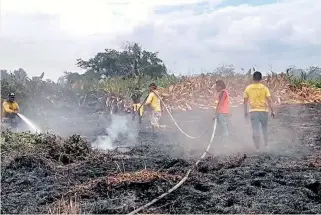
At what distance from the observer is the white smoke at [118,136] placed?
13709mm

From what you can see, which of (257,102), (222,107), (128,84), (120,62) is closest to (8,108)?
(222,107)

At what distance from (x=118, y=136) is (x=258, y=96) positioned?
5.81m

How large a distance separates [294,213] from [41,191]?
3.68m

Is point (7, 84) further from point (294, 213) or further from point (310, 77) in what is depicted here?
point (294, 213)

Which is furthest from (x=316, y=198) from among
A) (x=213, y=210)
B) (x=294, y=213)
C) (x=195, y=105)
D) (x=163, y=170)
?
(x=195, y=105)

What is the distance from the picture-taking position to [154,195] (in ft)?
22.6

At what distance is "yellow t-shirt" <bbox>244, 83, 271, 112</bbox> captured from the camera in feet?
37.4

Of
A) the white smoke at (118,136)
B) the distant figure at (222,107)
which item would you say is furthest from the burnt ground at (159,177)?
the white smoke at (118,136)

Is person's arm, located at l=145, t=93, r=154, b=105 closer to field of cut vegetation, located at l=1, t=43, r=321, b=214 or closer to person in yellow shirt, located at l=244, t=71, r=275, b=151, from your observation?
field of cut vegetation, located at l=1, t=43, r=321, b=214

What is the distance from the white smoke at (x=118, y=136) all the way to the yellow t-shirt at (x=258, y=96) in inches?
148

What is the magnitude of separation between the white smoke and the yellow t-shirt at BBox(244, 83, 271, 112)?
375 centimetres

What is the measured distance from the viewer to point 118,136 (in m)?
15.9

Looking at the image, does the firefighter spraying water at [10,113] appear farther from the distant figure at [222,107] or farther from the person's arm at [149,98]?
the distant figure at [222,107]

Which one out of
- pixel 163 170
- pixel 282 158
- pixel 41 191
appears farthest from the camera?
pixel 282 158
